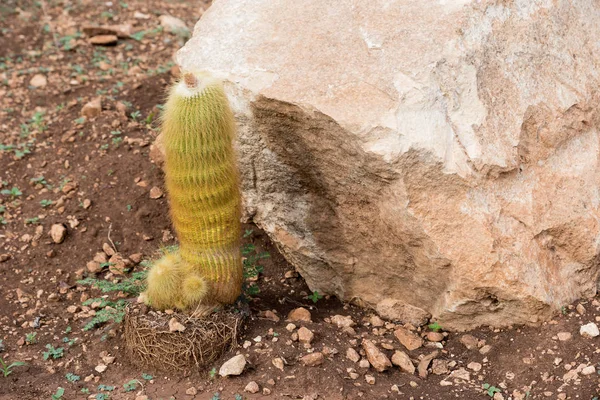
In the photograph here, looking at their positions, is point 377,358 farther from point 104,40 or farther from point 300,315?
point 104,40

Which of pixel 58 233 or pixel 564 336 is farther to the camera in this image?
pixel 58 233

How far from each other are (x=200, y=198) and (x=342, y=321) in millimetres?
1116

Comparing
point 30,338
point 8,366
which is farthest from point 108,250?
point 8,366

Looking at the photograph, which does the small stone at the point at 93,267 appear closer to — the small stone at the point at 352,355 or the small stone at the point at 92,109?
the small stone at the point at 92,109

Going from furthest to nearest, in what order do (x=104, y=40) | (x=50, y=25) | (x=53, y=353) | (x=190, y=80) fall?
(x=50, y=25) < (x=104, y=40) < (x=53, y=353) < (x=190, y=80)

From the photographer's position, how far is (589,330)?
381 centimetres

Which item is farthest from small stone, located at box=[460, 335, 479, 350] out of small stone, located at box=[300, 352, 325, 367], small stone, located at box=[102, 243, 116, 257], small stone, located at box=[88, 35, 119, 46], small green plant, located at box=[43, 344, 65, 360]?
small stone, located at box=[88, 35, 119, 46]

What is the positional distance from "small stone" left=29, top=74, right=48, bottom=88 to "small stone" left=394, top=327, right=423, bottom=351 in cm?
360

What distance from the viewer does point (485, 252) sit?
3.73 meters

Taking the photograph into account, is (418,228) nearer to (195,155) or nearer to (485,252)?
(485,252)

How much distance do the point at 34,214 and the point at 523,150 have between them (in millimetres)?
3086

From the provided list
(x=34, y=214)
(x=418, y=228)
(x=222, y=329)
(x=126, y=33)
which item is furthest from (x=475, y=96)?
(x=126, y=33)

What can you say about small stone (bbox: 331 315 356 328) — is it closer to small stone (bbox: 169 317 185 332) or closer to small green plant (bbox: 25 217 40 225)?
small stone (bbox: 169 317 185 332)

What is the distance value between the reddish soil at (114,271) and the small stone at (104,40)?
0.05 metres
